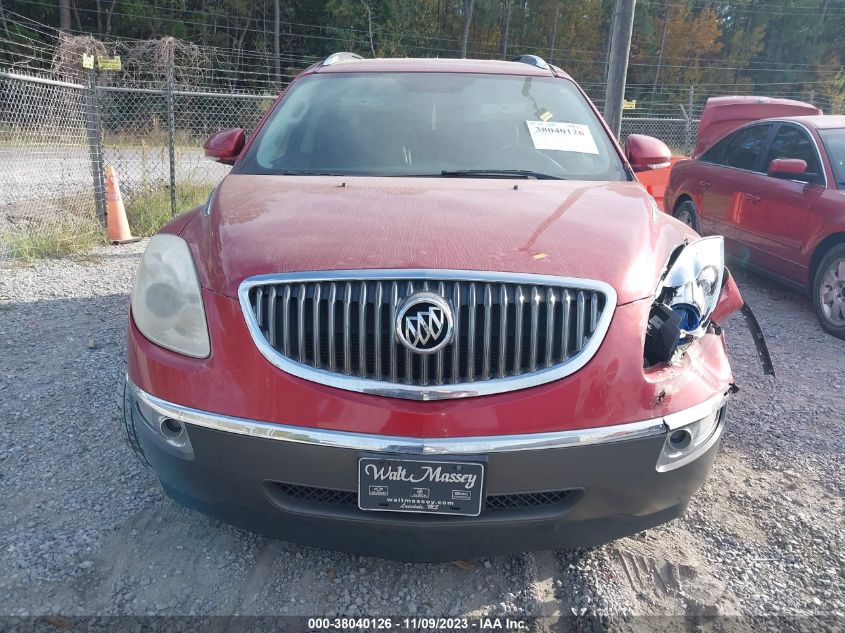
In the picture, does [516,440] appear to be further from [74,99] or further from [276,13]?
[276,13]

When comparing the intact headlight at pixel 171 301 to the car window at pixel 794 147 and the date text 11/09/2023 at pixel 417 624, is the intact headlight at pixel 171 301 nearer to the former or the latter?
the date text 11/09/2023 at pixel 417 624

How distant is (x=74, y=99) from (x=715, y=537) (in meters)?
7.52

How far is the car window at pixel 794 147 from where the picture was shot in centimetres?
544

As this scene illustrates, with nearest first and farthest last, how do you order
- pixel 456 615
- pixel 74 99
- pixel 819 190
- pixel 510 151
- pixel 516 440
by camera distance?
pixel 516 440 → pixel 456 615 → pixel 510 151 → pixel 819 190 → pixel 74 99

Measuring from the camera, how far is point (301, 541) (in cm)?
199

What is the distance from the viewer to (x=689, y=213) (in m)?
7.36

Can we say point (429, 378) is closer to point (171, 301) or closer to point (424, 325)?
point (424, 325)

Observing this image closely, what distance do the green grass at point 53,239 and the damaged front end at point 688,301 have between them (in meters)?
6.19

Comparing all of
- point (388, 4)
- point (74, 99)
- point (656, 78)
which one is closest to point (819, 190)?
point (74, 99)

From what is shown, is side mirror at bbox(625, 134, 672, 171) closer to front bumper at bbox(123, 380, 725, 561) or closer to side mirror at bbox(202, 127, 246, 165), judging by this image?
front bumper at bbox(123, 380, 725, 561)

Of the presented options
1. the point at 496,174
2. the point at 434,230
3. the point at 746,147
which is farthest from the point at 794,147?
the point at 434,230

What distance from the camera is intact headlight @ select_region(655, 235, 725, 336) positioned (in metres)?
2.07

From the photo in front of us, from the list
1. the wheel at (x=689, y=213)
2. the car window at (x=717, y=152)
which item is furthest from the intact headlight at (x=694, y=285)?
the car window at (x=717, y=152)

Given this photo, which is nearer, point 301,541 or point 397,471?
point 397,471
